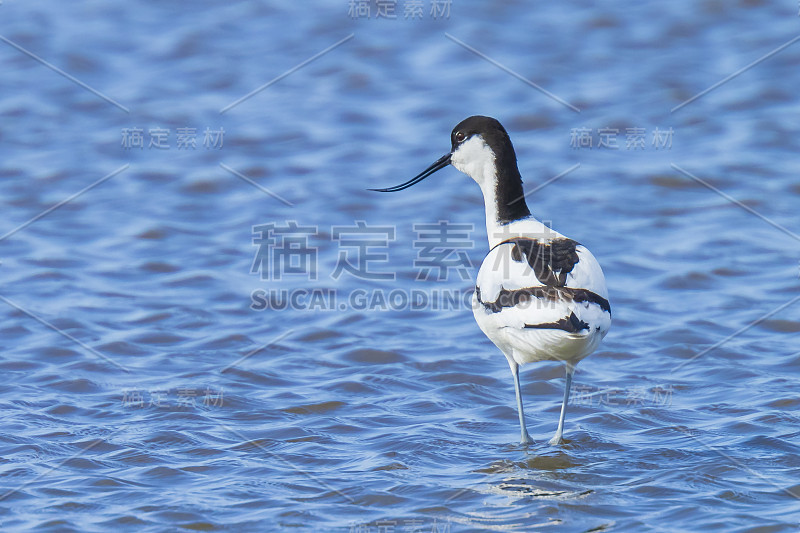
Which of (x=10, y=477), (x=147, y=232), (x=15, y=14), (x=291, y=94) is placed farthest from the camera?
(x=15, y=14)

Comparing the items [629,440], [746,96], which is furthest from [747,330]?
[746,96]

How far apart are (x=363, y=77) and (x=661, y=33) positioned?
12.8 ft

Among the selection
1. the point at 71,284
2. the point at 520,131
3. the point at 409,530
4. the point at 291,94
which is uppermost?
the point at 291,94

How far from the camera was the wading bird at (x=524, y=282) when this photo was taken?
18.9 ft

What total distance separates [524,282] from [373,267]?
363cm

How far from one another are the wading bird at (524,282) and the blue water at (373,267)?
2.33 ft

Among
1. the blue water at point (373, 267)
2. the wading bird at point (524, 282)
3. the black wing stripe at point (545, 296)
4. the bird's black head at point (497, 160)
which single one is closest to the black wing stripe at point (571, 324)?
the wading bird at point (524, 282)

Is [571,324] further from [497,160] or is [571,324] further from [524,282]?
[497,160]

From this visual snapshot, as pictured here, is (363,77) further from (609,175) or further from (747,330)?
(747,330)

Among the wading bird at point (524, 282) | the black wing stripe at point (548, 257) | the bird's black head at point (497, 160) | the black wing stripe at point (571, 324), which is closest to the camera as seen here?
the black wing stripe at point (571, 324)

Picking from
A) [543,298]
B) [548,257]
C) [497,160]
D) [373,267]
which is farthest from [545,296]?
[373,267]

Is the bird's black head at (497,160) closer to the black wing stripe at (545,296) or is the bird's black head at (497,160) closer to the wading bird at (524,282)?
the wading bird at (524,282)

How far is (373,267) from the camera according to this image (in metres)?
9.54

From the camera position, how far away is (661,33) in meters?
13.5
